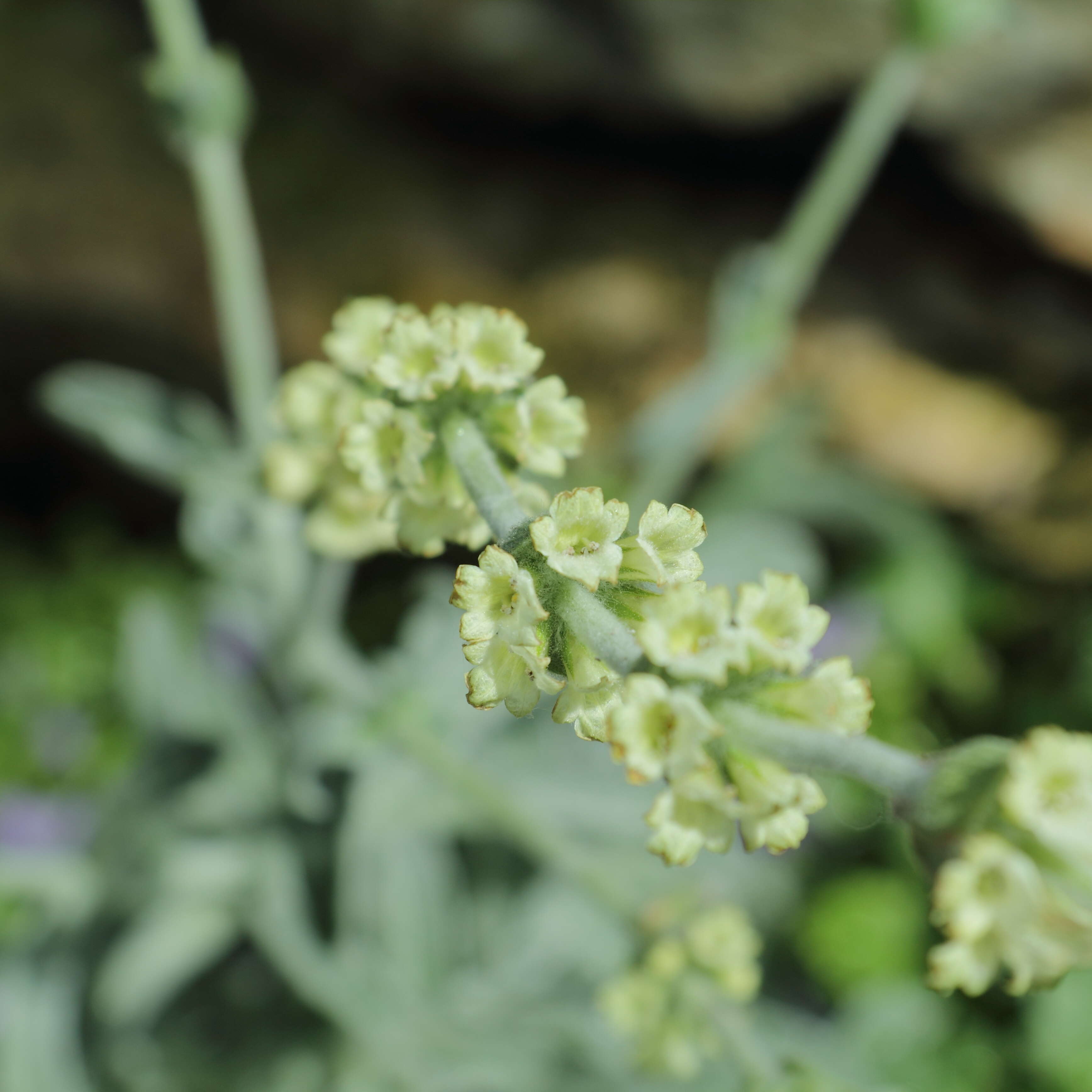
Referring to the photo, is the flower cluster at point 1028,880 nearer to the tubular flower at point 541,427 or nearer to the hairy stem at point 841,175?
the tubular flower at point 541,427

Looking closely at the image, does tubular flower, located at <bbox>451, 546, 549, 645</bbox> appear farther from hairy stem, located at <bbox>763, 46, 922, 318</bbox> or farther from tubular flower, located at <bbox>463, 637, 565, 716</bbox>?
hairy stem, located at <bbox>763, 46, 922, 318</bbox>

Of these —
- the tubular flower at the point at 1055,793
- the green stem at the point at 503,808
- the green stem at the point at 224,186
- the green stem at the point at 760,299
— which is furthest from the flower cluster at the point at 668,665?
the green stem at the point at 760,299

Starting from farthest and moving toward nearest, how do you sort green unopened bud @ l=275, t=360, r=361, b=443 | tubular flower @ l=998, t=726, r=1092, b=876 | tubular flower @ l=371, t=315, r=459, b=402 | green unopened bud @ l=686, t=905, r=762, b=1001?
green unopened bud @ l=686, t=905, r=762, b=1001, green unopened bud @ l=275, t=360, r=361, b=443, tubular flower @ l=371, t=315, r=459, b=402, tubular flower @ l=998, t=726, r=1092, b=876

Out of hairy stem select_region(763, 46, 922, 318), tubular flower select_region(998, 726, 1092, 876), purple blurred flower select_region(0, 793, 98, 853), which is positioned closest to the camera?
tubular flower select_region(998, 726, 1092, 876)

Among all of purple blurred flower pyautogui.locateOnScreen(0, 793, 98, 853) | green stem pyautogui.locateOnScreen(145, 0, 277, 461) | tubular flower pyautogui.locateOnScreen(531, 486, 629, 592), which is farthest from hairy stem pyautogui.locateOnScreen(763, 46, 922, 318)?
purple blurred flower pyautogui.locateOnScreen(0, 793, 98, 853)

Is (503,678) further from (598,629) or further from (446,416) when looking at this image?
(446,416)

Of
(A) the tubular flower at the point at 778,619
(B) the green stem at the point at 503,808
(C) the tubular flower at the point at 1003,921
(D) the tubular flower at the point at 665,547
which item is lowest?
(C) the tubular flower at the point at 1003,921

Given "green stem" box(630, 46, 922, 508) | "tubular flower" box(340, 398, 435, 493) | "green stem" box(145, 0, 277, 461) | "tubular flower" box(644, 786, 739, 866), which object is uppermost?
"green stem" box(630, 46, 922, 508)
